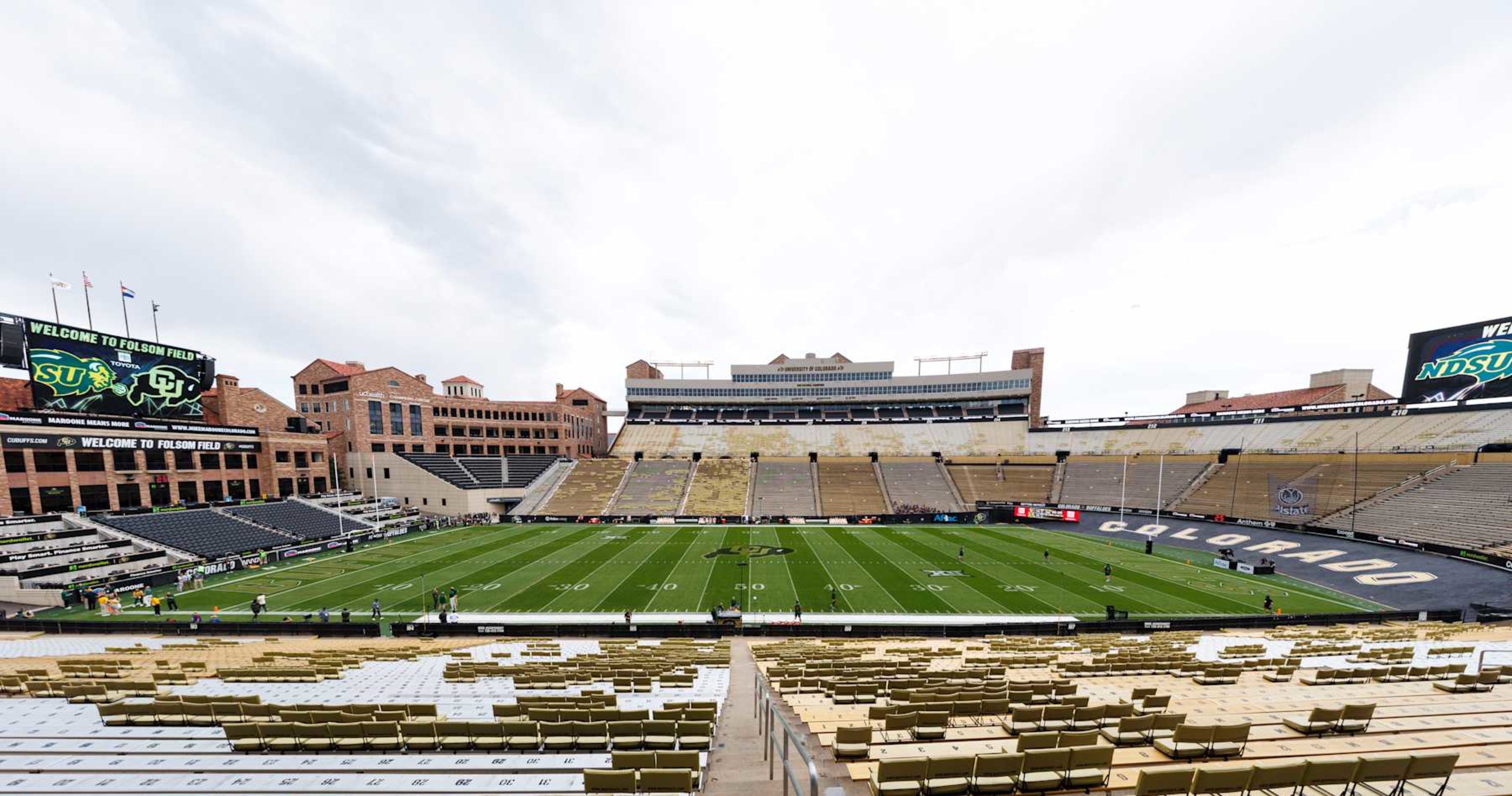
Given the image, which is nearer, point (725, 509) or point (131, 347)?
point (131, 347)

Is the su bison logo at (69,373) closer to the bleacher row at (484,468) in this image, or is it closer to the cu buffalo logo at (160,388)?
the cu buffalo logo at (160,388)

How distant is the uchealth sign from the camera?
99.4 ft

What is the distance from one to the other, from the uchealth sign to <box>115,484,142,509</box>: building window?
8644 cm

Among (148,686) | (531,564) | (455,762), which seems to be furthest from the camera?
(531,564)

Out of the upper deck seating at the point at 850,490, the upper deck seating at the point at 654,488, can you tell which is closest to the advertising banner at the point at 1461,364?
the upper deck seating at the point at 850,490

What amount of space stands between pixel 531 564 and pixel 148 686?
28224 millimetres

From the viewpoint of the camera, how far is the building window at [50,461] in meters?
36.9

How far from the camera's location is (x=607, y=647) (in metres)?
19.7

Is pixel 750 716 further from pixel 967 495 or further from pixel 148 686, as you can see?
pixel 967 495

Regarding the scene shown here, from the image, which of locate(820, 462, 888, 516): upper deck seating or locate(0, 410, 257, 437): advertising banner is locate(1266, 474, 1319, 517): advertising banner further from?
locate(0, 410, 257, 437): advertising banner

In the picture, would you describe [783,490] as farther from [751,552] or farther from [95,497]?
[95,497]

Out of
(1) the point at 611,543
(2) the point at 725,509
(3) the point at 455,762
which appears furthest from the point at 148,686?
(2) the point at 725,509

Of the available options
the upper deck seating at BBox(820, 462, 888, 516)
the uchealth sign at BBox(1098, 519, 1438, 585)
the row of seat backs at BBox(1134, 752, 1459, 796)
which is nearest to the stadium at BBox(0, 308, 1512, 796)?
the row of seat backs at BBox(1134, 752, 1459, 796)

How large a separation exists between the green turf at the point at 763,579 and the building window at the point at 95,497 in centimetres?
1649
